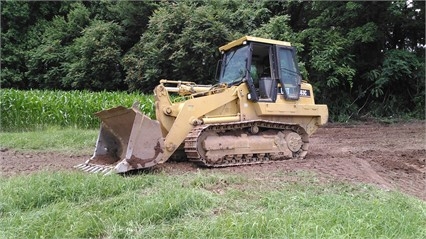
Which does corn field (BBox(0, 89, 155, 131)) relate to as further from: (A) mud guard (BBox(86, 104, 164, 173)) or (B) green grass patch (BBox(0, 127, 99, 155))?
(A) mud guard (BBox(86, 104, 164, 173))

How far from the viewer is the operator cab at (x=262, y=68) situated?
7082 mm

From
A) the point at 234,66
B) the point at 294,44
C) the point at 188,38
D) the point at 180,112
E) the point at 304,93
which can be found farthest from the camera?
the point at 188,38

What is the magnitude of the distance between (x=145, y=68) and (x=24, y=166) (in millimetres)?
11261

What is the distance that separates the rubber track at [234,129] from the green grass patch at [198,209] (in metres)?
1.27

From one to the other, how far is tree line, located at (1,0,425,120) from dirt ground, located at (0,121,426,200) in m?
5.82

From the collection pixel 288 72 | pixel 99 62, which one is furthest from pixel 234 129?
pixel 99 62

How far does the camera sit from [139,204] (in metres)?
3.84

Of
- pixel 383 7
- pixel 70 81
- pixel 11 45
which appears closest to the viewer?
pixel 383 7

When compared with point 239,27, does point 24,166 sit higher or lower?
lower

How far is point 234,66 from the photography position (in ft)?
24.2

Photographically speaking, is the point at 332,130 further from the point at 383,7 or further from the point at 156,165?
the point at 156,165

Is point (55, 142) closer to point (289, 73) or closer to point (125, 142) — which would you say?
point (125, 142)

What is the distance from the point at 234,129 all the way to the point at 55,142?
4619mm

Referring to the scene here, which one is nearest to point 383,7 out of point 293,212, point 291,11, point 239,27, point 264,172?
point 291,11
